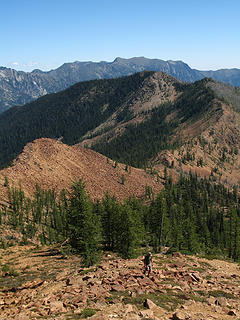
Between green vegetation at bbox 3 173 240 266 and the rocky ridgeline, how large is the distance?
936 cm

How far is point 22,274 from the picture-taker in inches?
1570

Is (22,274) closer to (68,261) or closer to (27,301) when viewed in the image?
(68,261)

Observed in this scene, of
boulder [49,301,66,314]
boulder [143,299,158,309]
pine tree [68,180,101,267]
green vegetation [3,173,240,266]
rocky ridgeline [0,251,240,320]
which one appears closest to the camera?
rocky ridgeline [0,251,240,320]

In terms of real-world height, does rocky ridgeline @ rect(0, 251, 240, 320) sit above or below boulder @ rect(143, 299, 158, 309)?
below

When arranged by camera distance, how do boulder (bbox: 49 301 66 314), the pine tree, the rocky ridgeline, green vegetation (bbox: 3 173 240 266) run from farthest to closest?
green vegetation (bbox: 3 173 240 266) < the pine tree < boulder (bbox: 49 301 66 314) < the rocky ridgeline

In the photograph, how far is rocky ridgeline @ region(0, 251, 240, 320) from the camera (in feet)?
64.5

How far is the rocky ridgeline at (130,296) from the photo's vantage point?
19.7 m

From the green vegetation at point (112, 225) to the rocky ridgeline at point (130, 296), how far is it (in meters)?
9.36

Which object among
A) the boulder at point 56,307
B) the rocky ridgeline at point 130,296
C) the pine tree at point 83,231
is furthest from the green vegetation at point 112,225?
the boulder at point 56,307

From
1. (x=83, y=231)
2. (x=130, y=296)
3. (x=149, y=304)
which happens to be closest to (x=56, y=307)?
(x=130, y=296)

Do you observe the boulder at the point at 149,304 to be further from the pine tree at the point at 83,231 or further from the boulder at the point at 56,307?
the pine tree at the point at 83,231

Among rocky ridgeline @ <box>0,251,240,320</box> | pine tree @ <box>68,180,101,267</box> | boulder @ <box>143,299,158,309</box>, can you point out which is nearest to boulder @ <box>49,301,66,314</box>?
rocky ridgeline @ <box>0,251,240,320</box>

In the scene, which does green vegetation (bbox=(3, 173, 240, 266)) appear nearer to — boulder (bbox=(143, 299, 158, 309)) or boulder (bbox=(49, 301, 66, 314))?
boulder (bbox=(49, 301, 66, 314))

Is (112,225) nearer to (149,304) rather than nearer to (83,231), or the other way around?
(83,231)
